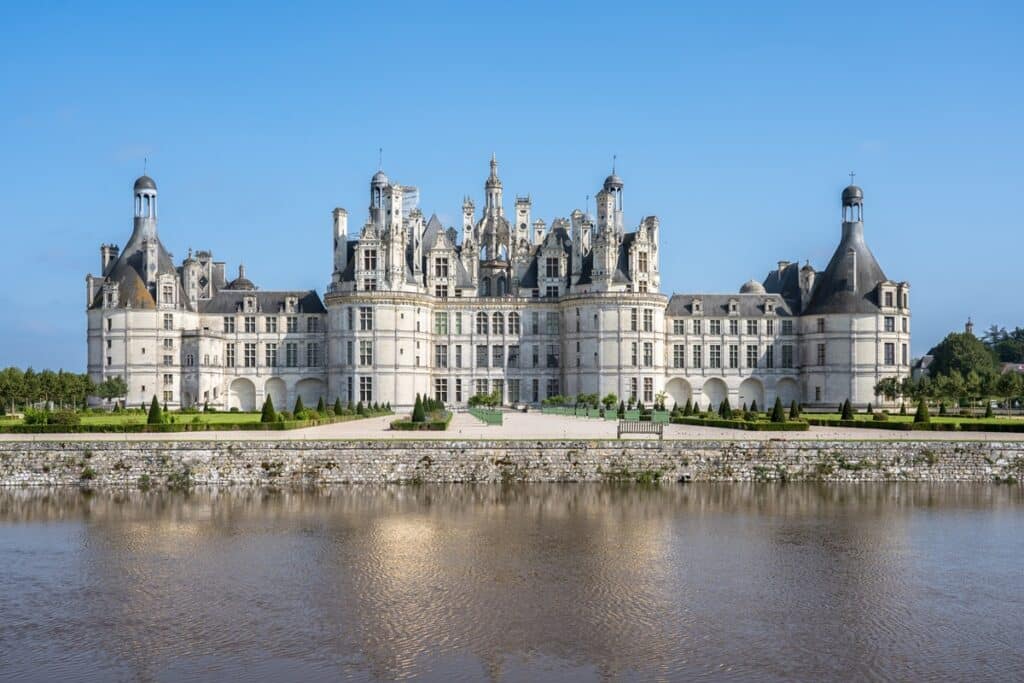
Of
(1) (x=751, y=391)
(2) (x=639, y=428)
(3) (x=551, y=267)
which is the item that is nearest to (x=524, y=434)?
(2) (x=639, y=428)

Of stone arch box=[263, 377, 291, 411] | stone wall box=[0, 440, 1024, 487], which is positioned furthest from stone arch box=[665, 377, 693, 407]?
stone wall box=[0, 440, 1024, 487]

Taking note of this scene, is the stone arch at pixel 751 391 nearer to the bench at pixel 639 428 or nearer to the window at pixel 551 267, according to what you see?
the window at pixel 551 267

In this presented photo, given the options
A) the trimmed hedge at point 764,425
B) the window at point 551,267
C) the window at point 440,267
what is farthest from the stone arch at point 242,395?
the trimmed hedge at point 764,425

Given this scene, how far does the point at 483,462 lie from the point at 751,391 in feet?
152

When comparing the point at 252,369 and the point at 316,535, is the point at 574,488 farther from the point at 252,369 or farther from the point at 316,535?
the point at 252,369

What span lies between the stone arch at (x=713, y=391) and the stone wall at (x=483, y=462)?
1555 inches

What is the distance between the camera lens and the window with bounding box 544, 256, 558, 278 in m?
82.5

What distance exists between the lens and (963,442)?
141ft

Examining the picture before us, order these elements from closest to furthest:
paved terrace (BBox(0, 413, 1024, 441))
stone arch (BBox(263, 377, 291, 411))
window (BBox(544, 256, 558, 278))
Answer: paved terrace (BBox(0, 413, 1024, 441))
stone arch (BBox(263, 377, 291, 411))
window (BBox(544, 256, 558, 278))

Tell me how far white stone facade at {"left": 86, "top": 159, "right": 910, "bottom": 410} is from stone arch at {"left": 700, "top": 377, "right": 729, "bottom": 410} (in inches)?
6.8

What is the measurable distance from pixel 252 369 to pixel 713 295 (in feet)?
119

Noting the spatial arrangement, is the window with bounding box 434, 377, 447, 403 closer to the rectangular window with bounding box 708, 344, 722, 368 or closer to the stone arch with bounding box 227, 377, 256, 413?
the stone arch with bounding box 227, 377, 256, 413

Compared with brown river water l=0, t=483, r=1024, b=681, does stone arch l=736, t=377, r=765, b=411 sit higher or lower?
higher

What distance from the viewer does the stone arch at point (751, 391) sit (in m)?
82.4
